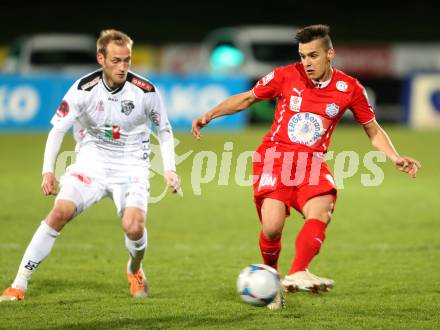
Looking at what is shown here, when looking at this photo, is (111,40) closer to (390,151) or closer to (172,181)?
(172,181)

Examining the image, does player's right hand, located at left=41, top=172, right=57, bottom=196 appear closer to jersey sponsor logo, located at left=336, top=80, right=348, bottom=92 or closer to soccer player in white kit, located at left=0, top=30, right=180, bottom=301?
soccer player in white kit, located at left=0, top=30, right=180, bottom=301

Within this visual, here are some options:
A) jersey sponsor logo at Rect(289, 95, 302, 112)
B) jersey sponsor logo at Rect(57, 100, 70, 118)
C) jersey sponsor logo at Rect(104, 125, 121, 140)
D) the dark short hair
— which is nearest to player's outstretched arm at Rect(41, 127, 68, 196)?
jersey sponsor logo at Rect(57, 100, 70, 118)

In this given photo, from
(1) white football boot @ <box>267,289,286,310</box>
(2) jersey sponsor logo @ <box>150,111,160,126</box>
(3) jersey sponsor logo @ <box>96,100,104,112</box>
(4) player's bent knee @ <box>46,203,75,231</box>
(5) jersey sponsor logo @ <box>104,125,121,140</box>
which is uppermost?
(3) jersey sponsor logo @ <box>96,100,104,112</box>

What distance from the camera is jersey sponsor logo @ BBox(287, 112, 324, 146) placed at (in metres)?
7.47

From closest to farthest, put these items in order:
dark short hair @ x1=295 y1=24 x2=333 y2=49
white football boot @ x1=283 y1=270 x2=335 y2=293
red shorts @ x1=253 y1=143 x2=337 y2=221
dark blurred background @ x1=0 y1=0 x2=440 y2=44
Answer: white football boot @ x1=283 y1=270 x2=335 y2=293 < dark short hair @ x1=295 y1=24 x2=333 y2=49 < red shorts @ x1=253 y1=143 x2=337 y2=221 < dark blurred background @ x1=0 y1=0 x2=440 y2=44

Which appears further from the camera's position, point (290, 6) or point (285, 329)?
point (290, 6)

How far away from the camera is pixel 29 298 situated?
7559 millimetres

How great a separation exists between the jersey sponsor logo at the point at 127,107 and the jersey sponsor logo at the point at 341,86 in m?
1.54

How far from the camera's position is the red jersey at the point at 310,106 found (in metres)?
7.47

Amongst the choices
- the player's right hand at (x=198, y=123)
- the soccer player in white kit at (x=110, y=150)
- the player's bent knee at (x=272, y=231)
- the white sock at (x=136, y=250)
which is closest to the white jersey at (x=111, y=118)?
the soccer player in white kit at (x=110, y=150)

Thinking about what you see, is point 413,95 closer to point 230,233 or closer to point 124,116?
point 230,233

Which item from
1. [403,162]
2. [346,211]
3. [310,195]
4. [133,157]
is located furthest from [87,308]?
[346,211]

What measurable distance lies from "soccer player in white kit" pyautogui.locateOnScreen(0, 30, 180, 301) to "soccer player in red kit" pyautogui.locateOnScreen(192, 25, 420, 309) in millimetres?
489

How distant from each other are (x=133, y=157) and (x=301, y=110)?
1.36m
